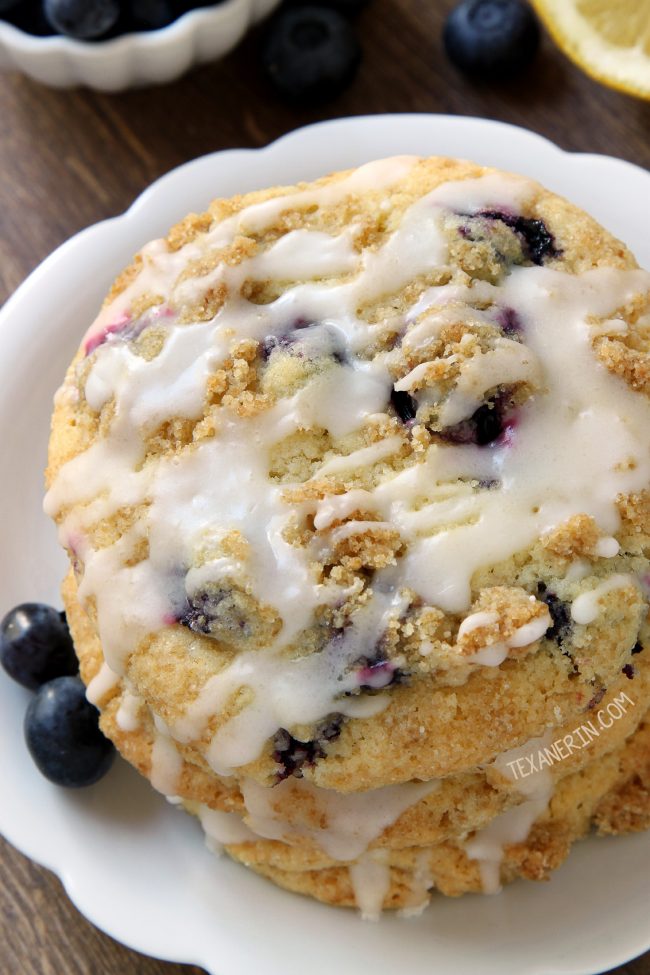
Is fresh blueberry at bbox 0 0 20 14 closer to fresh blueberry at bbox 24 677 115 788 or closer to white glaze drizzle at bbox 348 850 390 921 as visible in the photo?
fresh blueberry at bbox 24 677 115 788

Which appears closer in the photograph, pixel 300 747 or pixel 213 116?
pixel 300 747

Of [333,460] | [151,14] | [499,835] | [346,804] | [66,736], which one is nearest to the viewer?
[333,460]

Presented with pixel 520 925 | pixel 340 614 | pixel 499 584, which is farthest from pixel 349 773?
pixel 520 925

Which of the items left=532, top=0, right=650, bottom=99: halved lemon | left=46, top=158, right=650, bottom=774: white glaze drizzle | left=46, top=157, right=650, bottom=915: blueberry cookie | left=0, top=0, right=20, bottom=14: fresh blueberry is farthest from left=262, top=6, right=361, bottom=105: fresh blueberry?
left=46, top=158, right=650, bottom=774: white glaze drizzle

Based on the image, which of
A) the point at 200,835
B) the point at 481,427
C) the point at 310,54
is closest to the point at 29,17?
the point at 310,54

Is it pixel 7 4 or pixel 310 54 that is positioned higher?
pixel 7 4

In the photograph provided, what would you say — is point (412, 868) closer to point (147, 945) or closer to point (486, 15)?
point (147, 945)

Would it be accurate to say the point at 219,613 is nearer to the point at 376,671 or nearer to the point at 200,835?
the point at 376,671
